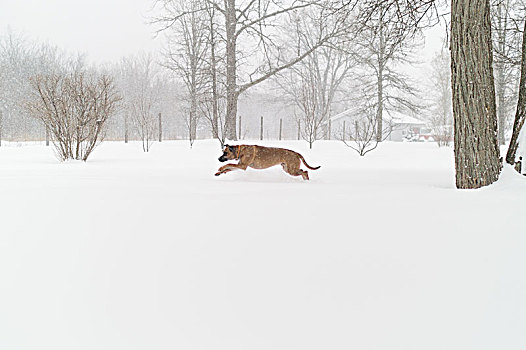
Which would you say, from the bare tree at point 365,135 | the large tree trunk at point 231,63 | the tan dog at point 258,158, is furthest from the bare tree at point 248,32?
the tan dog at point 258,158

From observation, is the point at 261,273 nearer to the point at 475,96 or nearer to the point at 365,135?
the point at 475,96

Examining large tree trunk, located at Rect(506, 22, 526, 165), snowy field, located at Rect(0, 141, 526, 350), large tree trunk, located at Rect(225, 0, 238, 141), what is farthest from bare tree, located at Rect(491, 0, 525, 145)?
large tree trunk, located at Rect(225, 0, 238, 141)

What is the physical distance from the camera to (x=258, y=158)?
13.9ft

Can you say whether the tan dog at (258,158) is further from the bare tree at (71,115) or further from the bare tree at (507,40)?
the bare tree at (71,115)

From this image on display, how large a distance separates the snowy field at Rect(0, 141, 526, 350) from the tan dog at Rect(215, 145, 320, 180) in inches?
59.4

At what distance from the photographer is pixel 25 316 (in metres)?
1.71

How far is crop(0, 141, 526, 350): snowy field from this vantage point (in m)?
1.64

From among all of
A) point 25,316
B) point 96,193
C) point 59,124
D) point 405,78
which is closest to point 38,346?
point 25,316

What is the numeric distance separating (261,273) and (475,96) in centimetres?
288

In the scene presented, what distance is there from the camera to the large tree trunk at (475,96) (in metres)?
3.44

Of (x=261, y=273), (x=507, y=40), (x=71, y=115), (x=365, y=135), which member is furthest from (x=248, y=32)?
(x=261, y=273)

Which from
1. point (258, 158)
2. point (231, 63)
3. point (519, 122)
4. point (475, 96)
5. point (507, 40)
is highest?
point (507, 40)

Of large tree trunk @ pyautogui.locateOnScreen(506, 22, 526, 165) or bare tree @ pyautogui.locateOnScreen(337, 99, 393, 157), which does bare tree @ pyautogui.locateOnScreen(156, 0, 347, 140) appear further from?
large tree trunk @ pyautogui.locateOnScreen(506, 22, 526, 165)

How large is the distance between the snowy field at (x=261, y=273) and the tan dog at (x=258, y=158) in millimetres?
1509
